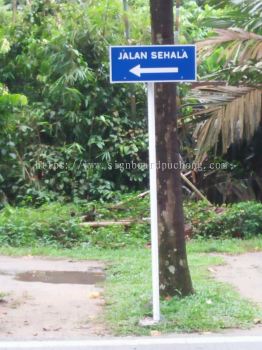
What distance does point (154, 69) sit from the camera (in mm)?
5977

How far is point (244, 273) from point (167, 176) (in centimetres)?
261

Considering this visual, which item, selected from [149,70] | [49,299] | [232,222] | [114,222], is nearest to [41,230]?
[114,222]

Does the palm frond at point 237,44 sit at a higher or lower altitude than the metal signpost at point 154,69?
higher

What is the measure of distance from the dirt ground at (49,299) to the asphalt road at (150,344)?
0.70 feet

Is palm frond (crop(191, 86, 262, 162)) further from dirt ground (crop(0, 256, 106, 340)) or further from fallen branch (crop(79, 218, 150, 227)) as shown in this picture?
dirt ground (crop(0, 256, 106, 340))

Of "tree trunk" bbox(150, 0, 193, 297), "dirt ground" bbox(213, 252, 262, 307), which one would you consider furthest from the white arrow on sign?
"dirt ground" bbox(213, 252, 262, 307)

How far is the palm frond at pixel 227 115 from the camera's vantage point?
36.3 ft

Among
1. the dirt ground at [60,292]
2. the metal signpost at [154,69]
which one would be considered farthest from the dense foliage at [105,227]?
the metal signpost at [154,69]

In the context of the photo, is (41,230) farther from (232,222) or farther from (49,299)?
(49,299)

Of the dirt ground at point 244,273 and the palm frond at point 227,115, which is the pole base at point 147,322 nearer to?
the dirt ground at point 244,273

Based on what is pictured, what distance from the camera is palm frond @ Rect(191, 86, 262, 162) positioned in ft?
36.3

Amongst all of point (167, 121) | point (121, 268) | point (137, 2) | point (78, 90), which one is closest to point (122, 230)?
point (121, 268)

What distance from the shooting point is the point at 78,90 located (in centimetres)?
1408

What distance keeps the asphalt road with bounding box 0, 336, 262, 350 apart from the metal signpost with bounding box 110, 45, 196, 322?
1.70ft
